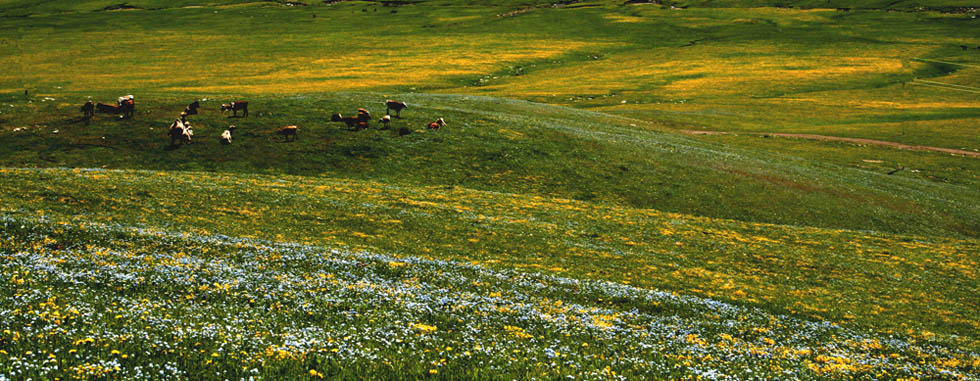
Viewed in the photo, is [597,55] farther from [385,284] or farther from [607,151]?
[385,284]

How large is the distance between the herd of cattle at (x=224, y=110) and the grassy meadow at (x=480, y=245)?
88cm

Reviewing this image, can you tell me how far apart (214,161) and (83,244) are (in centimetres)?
2496

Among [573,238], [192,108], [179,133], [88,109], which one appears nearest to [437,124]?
[179,133]

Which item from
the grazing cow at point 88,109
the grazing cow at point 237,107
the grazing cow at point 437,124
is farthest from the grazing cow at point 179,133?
the grazing cow at point 437,124

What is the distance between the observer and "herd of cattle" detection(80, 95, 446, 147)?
157 ft

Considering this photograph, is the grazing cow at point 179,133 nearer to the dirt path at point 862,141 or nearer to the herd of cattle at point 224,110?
the herd of cattle at point 224,110

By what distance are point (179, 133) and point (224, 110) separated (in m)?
9.11

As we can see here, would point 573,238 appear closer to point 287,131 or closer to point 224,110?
point 287,131

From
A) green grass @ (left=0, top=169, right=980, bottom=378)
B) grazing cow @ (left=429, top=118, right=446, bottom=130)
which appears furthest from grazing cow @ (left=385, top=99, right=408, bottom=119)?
green grass @ (left=0, top=169, right=980, bottom=378)

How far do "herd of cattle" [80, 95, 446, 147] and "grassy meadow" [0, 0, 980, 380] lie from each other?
0.88m

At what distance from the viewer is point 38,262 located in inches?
715

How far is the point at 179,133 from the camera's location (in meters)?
47.4

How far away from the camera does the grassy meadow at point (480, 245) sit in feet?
45.9

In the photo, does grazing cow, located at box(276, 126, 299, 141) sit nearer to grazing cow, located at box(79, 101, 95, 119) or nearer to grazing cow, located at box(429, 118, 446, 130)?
grazing cow, located at box(429, 118, 446, 130)
